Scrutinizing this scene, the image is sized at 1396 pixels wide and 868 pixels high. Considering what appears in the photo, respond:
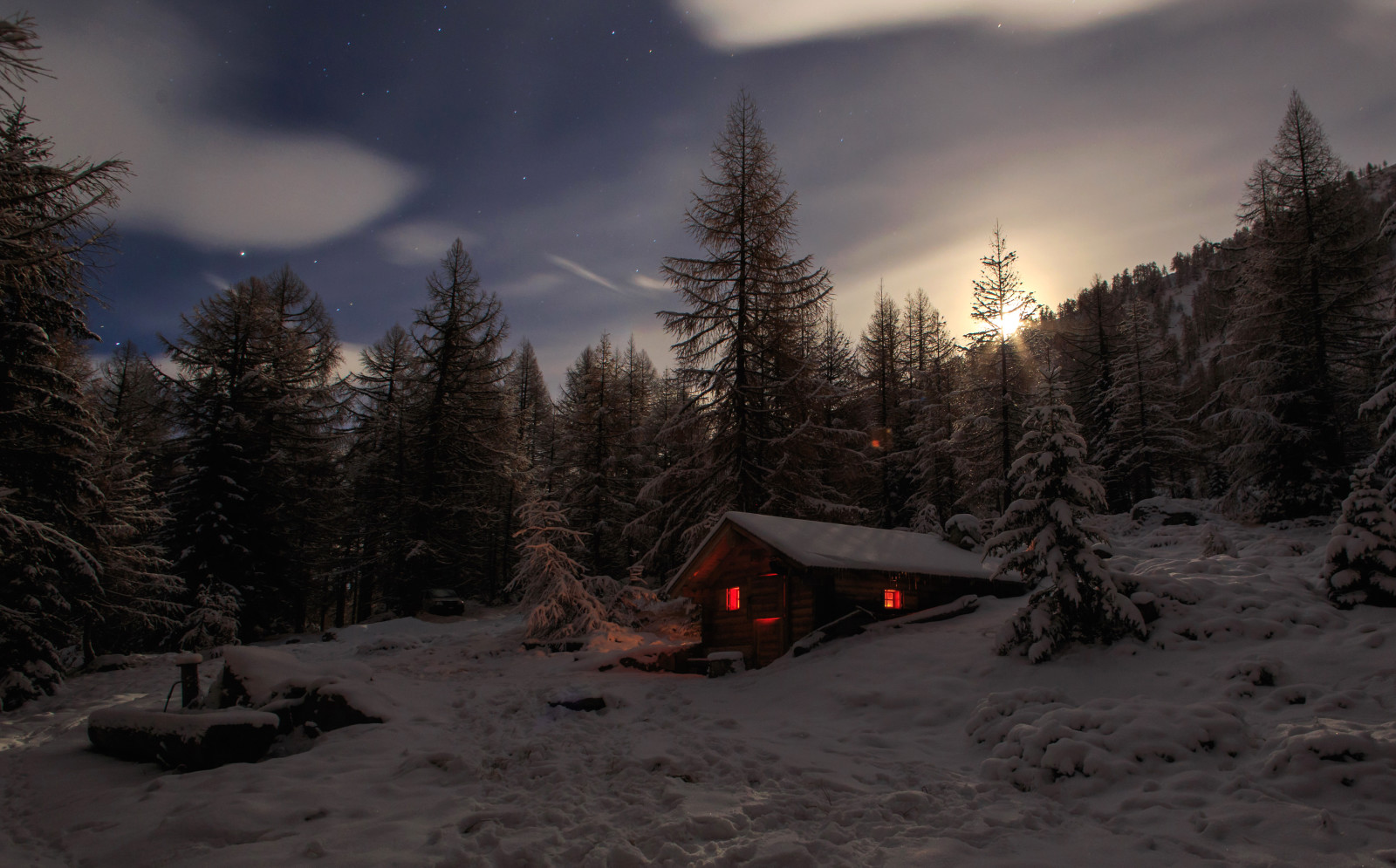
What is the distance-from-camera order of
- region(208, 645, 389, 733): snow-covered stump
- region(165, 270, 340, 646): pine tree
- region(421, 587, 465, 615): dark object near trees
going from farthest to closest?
1. region(421, 587, 465, 615): dark object near trees
2. region(165, 270, 340, 646): pine tree
3. region(208, 645, 389, 733): snow-covered stump

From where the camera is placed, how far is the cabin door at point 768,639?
52.4 ft

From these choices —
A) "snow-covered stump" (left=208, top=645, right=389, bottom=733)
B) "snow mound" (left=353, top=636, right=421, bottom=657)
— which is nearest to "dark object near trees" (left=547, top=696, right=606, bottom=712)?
"snow-covered stump" (left=208, top=645, right=389, bottom=733)

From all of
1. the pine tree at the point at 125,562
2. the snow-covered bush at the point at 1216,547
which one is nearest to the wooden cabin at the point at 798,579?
the snow-covered bush at the point at 1216,547

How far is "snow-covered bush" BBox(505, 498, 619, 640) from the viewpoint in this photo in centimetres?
2031

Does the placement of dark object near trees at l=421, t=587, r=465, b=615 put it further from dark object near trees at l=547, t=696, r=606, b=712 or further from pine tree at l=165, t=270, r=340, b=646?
dark object near trees at l=547, t=696, r=606, b=712

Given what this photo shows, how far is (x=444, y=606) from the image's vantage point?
27.8 m

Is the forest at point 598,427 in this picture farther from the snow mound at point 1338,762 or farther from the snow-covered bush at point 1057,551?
the snow mound at point 1338,762

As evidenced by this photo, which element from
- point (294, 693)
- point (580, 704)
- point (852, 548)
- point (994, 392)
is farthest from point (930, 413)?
point (294, 693)

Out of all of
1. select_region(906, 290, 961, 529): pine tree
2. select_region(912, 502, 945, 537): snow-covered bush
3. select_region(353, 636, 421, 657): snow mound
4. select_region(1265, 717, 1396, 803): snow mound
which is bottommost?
select_region(353, 636, 421, 657): snow mound

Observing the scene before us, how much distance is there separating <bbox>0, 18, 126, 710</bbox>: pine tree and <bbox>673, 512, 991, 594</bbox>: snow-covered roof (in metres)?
14.1

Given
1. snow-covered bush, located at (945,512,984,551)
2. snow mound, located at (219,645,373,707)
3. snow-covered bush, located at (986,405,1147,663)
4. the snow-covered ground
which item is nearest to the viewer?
the snow-covered ground

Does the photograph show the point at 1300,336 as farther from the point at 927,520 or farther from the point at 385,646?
the point at 385,646

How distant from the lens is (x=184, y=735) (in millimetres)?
7762

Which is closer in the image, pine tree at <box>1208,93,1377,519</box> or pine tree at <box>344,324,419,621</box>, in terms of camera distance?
pine tree at <box>1208,93,1377,519</box>
